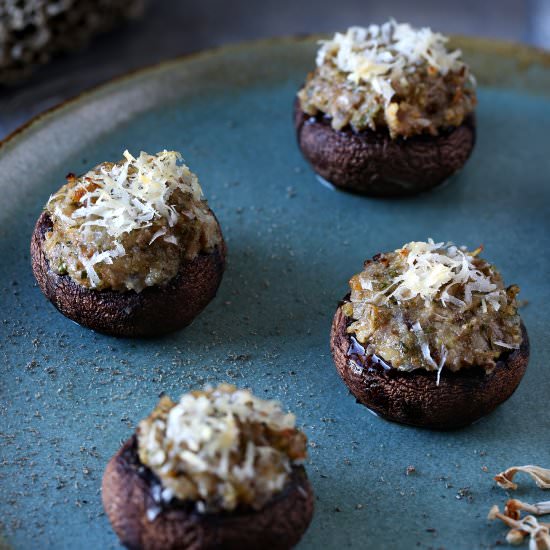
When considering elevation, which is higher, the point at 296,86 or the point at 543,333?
the point at 296,86

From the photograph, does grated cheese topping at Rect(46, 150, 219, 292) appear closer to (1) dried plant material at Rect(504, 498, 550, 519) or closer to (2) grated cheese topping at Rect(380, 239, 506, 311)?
(2) grated cheese topping at Rect(380, 239, 506, 311)

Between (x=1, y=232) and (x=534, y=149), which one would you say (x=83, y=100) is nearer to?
(x=1, y=232)

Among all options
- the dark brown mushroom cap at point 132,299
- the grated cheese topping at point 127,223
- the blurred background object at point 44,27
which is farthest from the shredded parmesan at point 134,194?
the blurred background object at point 44,27

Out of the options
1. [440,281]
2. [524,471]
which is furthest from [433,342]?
[524,471]

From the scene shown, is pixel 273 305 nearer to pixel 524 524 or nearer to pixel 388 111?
pixel 388 111

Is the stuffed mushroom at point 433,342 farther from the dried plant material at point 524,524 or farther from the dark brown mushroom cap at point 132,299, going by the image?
the dark brown mushroom cap at point 132,299

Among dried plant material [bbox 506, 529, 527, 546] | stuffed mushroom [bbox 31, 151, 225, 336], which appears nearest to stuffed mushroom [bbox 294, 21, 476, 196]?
stuffed mushroom [bbox 31, 151, 225, 336]

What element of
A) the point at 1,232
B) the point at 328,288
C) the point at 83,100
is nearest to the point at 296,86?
the point at 83,100
